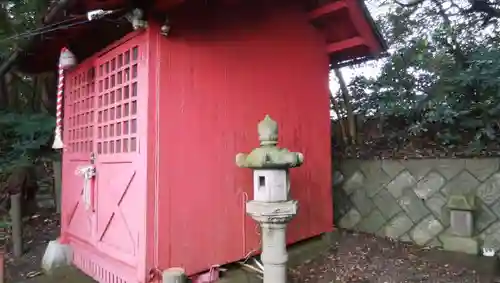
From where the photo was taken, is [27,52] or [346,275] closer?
[346,275]

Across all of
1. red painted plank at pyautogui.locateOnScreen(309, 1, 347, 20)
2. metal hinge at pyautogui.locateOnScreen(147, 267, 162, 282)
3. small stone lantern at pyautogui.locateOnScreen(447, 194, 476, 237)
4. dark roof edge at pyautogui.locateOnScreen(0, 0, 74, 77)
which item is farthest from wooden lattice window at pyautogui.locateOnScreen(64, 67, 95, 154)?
small stone lantern at pyautogui.locateOnScreen(447, 194, 476, 237)

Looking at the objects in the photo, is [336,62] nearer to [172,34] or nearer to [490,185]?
[490,185]

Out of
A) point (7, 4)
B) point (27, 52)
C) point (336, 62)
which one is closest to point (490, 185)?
point (336, 62)

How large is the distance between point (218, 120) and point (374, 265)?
105 inches

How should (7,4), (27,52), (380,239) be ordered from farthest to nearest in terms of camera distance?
(7,4) < (380,239) < (27,52)

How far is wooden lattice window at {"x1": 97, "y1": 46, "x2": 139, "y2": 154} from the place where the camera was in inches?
158

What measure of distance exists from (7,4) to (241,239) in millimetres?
6280

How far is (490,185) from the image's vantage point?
16.9 feet

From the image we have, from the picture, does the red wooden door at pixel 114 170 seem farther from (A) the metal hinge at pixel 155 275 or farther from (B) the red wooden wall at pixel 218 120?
(B) the red wooden wall at pixel 218 120

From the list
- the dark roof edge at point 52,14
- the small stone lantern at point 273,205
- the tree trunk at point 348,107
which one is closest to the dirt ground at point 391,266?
the small stone lantern at point 273,205

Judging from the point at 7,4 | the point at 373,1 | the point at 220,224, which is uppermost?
the point at 373,1

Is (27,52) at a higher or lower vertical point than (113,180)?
higher

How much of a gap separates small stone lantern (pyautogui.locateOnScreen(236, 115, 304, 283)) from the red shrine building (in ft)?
2.24

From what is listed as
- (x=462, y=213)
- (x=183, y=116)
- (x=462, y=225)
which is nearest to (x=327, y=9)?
(x=183, y=116)
